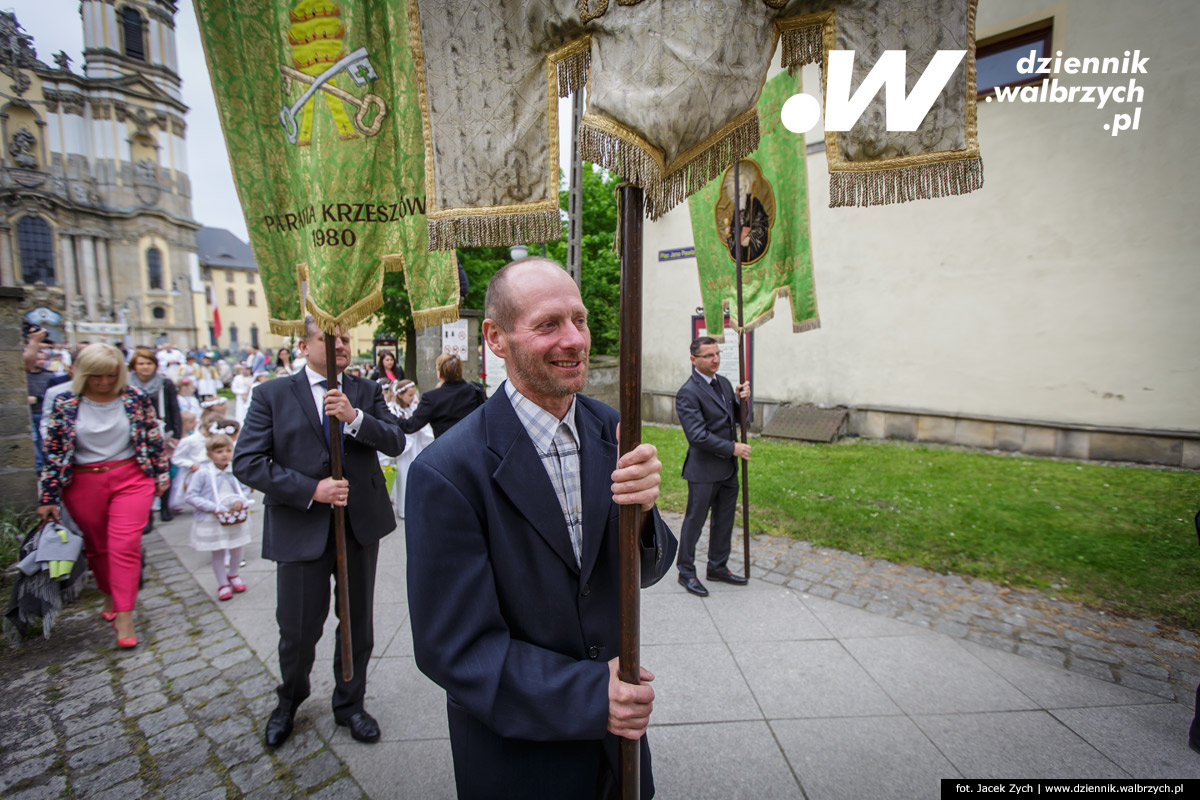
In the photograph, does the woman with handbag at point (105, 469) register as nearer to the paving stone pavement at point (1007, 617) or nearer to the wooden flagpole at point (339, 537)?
the wooden flagpole at point (339, 537)

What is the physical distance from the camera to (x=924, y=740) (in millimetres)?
3012

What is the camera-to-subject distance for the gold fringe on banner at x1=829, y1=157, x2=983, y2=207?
1.91m

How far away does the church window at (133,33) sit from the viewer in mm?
53219

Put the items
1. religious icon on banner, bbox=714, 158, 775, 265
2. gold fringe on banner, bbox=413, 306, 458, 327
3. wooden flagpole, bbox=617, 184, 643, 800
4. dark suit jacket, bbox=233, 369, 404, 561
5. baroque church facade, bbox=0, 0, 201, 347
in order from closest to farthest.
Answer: wooden flagpole, bbox=617, 184, 643, 800, gold fringe on banner, bbox=413, 306, 458, 327, dark suit jacket, bbox=233, 369, 404, 561, religious icon on banner, bbox=714, 158, 775, 265, baroque church facade, bbox=0, 0, 201, 347

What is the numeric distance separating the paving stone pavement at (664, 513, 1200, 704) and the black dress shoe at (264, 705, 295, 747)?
157 inches

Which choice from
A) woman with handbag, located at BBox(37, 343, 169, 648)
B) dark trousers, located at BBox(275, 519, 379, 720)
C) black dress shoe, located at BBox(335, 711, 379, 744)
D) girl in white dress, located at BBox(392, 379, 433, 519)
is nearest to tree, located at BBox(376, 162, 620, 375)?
girl in white dress, located at BBox(392, 379, 433, 519)

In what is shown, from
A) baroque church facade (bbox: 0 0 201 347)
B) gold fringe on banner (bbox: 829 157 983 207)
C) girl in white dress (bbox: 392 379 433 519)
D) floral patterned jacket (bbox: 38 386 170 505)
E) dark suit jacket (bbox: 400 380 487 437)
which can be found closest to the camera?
gold fringe on banner (bbox: 829 157 983 207)

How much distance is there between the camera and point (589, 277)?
19.8m

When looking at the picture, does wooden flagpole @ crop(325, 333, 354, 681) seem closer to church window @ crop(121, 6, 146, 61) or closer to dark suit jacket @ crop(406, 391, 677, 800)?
dark suit jacket @ crop(406, 391, 677, 800)

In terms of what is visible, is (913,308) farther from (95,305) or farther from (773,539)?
(95,305)

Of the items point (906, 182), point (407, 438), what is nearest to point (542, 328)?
point (906, 182)

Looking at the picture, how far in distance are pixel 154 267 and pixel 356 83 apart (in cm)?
6816

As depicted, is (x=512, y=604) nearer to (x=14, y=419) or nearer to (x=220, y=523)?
(x=220, y=523)

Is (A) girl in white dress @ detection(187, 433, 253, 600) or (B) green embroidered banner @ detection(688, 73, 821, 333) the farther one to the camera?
(B) green embroidered banner @ detection(688, 73, 821, 333)
